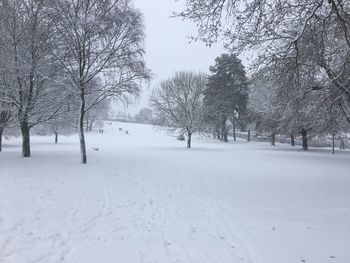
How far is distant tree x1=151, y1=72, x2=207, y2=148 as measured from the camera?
3381 cm

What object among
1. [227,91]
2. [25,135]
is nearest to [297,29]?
[25,135]

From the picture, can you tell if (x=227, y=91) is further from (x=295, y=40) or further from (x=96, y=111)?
(x=295, y=40)

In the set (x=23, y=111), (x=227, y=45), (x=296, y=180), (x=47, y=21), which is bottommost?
(x=296, y=180)

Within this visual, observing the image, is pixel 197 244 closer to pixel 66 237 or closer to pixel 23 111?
pixel 66 237

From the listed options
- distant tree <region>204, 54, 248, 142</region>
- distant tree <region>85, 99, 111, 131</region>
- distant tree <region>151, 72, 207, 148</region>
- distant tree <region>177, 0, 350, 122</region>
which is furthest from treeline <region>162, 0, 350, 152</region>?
distant tree <region>204, 54, 248, 142</region>

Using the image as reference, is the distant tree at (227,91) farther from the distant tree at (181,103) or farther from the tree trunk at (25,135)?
the tree trunk at (25,135)

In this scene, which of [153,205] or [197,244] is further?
[153,205]

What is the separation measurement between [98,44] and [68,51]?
155 centimetres

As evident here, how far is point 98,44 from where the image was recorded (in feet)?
55.0

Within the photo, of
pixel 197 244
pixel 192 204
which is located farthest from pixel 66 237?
pixel 192 204

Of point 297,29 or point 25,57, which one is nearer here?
point 297,29

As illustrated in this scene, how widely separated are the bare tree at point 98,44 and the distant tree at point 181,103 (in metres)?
16.5

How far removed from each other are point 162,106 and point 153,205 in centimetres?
2671

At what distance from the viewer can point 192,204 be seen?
868 centimetres
